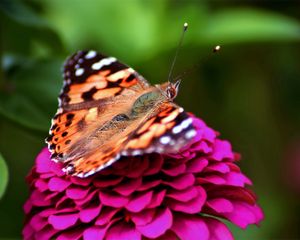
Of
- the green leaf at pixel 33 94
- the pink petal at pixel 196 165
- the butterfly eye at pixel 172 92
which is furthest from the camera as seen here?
the green leaf at pixel 33 94

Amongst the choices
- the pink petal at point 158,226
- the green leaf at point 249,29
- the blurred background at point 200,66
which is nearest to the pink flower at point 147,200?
the pink petal at point 158,226

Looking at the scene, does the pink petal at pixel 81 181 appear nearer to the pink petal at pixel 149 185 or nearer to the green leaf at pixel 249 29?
the pink petal at pixel 149 185

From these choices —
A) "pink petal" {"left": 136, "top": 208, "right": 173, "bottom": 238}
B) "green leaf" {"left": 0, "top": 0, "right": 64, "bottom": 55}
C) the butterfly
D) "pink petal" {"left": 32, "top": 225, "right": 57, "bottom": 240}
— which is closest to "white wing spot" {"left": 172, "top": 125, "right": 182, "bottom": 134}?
the butterfly

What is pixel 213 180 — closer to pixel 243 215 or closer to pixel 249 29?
pixel 243 215

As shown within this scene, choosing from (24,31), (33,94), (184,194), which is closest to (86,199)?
(184,194)

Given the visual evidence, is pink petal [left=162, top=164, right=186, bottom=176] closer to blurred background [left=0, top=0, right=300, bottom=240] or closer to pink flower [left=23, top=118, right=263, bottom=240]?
pink flower [left=23, top=118, right=263, bottom=240]

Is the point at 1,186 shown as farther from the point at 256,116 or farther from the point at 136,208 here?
the point at 256,116
